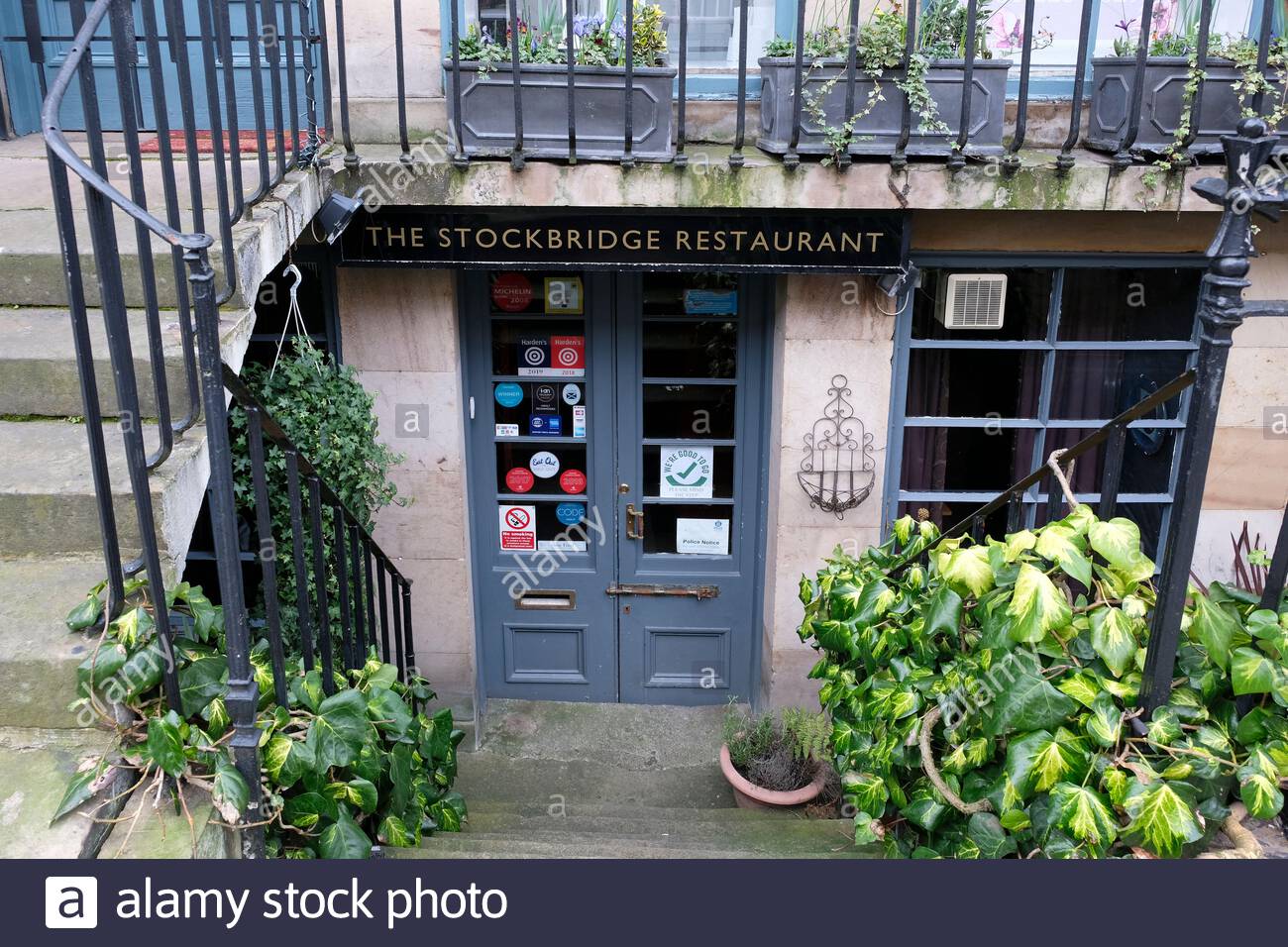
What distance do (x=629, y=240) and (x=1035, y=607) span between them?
277 cm

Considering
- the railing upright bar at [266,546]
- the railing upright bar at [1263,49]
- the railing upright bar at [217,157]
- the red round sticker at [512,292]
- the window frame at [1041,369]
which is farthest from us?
the red round sticker at [512,292]

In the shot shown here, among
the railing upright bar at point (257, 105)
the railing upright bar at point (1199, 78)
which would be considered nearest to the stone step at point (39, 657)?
the railing upright bar at point (257, 105)

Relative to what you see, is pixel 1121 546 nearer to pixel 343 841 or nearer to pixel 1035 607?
pixel 1035 607

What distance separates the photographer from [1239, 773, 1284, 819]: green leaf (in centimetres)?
229

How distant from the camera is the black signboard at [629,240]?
4672mm

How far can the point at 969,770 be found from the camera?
273cm

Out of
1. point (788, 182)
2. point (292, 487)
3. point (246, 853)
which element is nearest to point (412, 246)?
point (788, 182)

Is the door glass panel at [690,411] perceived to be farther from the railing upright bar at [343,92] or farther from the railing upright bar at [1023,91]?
the railing upright bar at [343,92]

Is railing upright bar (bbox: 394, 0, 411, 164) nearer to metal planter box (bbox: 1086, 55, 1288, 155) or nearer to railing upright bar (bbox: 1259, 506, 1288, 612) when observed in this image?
metal planter box (bbox: 1086, 55, 1288, 155)

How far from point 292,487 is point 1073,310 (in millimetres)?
4000

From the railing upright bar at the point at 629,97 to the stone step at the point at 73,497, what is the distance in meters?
2.24

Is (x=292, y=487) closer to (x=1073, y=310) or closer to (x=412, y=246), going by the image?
(x=412, y=246)

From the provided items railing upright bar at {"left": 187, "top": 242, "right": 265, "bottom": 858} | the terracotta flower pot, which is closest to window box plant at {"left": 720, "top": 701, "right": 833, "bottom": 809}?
the terracotta flower pot
